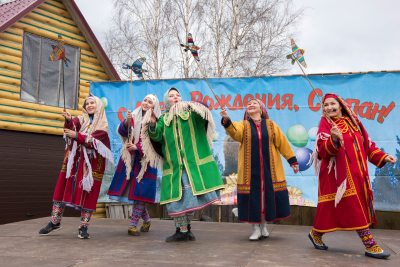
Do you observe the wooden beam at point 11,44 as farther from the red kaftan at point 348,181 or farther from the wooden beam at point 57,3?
the red kaftan at point 348,181

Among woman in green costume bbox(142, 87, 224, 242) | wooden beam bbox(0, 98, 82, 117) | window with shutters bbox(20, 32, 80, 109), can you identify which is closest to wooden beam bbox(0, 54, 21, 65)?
window with shutters bbox(20, 32, 80, 109)

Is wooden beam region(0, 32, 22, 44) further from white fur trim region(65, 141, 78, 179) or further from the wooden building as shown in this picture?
white fur trim region(65, 141, 78, 179)

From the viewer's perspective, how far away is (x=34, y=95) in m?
7.55

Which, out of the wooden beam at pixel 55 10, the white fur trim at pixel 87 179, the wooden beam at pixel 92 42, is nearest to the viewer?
the white fur trim at pixel 87 179

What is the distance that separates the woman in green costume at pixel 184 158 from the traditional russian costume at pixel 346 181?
1.10 meters

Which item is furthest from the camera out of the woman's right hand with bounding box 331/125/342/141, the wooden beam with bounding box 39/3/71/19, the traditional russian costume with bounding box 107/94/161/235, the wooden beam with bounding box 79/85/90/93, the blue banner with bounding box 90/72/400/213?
the wooden beam with bounding box 79/85/90/93

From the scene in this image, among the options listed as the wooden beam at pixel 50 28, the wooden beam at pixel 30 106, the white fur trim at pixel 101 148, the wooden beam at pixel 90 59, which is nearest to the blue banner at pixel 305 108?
the wooden beam at pixel 30 106

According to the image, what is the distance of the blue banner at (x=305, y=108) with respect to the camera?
224 inches

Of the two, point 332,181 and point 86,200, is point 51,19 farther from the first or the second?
point 332,181

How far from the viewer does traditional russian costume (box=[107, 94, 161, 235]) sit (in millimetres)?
4539

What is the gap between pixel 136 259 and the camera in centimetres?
306

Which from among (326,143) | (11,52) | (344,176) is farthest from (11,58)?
(344,176)

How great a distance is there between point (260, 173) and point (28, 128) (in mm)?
5218

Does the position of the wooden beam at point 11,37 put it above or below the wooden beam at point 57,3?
below
